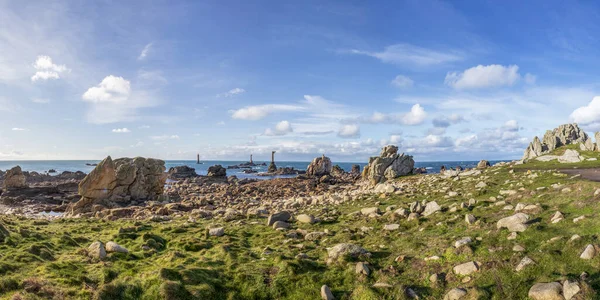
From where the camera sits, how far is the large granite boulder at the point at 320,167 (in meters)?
92.0

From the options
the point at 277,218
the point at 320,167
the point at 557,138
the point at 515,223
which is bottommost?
the point at 277,218

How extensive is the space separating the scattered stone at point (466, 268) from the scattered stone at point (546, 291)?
153 cm

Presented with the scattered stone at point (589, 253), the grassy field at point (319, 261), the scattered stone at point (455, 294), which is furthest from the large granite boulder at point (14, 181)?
the scattered stone at point (589, 253)

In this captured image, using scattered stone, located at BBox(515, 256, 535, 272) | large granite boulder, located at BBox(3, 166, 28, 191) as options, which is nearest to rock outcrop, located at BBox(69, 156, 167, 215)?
large granite boulder, located at BBox(3, 166, 28, 191)

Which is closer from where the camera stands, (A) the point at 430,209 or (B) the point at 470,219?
(B) the point at 470,219

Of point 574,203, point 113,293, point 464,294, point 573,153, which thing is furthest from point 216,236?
point 573,153

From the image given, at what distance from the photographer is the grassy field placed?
30.8 ft

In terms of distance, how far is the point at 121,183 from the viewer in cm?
4131

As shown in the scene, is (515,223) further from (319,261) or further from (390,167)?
(390,167)

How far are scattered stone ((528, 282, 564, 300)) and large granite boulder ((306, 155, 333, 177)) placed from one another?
82.3 meters

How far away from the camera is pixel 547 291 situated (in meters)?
8.14

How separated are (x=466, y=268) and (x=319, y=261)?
4.81 meters

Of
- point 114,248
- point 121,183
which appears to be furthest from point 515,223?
point 121,183

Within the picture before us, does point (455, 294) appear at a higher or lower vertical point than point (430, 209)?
lower
